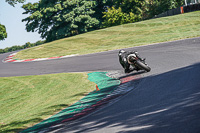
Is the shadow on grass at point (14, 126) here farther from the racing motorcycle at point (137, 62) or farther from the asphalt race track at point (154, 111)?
the racing motorcycle at point (137, 62)

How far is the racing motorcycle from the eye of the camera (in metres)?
9.85

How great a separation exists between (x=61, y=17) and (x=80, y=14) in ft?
11.7

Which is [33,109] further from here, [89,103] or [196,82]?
[196,82]

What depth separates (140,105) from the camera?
6070 millimetres

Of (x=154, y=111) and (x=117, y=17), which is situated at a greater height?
(x=117, y=17)

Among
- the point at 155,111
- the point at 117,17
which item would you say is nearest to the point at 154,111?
the point at 155,111

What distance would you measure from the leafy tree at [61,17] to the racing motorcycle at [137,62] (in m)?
41.0

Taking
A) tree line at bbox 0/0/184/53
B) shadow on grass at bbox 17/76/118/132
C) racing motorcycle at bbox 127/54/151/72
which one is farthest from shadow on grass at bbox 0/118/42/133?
tree line at bbox 0/0/184/53

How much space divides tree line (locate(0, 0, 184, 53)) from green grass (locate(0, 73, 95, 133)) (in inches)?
1416

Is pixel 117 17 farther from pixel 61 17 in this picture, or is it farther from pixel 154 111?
pixel 154 111

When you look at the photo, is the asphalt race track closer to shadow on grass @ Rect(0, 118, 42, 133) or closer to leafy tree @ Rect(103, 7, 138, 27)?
shadow on grass @ Rect(0, 118, 42, 133)

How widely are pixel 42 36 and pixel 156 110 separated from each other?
180 feet

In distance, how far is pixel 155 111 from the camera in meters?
5.35

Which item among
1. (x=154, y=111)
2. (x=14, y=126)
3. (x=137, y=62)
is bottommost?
(x=14, y=126)
